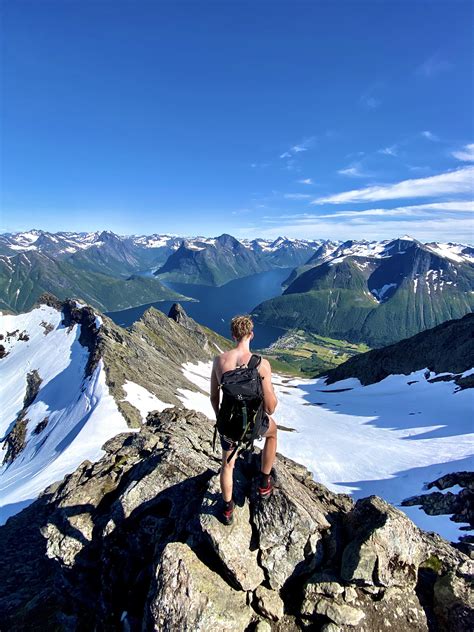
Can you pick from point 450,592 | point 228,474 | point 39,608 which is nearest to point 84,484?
point 39,608

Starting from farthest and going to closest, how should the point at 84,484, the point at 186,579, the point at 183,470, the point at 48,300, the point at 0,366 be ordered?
the point at 48,300
the point at 0,366
the point at 84,484
the point at 183,470
the point at 186,579

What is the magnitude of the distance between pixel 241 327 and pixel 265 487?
5200 millimetres

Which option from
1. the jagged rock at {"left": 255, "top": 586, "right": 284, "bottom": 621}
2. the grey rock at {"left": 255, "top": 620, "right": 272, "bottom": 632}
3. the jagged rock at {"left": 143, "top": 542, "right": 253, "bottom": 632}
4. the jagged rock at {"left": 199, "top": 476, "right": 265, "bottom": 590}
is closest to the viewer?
the jagged rock at {"left": 143, "top": 542, "right": 253, "bottom": 632}

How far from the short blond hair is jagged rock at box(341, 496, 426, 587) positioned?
684 centimetres

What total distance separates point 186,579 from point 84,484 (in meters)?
8.78

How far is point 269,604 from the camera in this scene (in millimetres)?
9500

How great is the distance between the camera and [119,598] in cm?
1151

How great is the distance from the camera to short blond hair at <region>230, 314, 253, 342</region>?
9414 millimetres

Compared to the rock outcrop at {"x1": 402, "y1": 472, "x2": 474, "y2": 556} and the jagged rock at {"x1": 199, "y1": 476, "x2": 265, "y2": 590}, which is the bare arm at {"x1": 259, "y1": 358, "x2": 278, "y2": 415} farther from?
the rock outcrop at {"x1": 402, "y1": 472, "x2": 474, "y2": 556}

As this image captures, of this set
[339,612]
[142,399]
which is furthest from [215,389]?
[142,399]

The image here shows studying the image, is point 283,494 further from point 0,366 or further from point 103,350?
point 0,366

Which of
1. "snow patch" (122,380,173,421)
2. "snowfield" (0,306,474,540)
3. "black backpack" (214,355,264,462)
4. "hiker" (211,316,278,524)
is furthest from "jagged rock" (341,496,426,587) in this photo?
"snow patch" (122,380,173,421)

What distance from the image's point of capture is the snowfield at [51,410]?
31.1 metres

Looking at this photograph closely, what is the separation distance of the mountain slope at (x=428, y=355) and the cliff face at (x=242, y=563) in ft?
322
